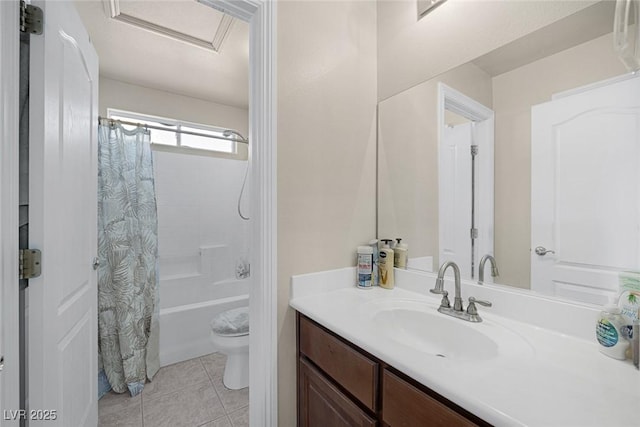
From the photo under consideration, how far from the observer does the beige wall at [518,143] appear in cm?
87

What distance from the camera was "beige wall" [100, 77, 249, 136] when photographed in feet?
7.65

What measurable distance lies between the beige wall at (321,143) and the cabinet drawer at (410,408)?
0.52 m

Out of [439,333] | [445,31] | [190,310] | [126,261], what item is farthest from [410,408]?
[190,310]

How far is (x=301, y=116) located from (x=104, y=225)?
1.58 m

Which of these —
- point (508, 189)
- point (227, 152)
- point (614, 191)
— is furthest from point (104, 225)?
→ point (614, 191)

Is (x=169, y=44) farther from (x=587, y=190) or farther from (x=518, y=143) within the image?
(x=587, y=190)

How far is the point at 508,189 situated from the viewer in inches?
39.2

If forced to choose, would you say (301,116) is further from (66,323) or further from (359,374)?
(66,323)

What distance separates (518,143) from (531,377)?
75cm

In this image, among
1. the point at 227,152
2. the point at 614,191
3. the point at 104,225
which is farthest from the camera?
the point at 227,152

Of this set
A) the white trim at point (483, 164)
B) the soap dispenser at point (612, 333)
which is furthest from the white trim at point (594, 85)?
the soap dispenser at point (612, 333)

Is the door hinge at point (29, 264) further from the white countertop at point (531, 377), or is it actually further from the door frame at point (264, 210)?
the white countertop at point (531, 377)

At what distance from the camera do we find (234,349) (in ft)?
5.99

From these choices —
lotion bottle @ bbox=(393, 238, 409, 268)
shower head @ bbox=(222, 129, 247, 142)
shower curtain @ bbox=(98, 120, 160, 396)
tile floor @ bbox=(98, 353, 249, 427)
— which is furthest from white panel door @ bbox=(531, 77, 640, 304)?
shower head @ bbox=(222, 129, 247, 142)
